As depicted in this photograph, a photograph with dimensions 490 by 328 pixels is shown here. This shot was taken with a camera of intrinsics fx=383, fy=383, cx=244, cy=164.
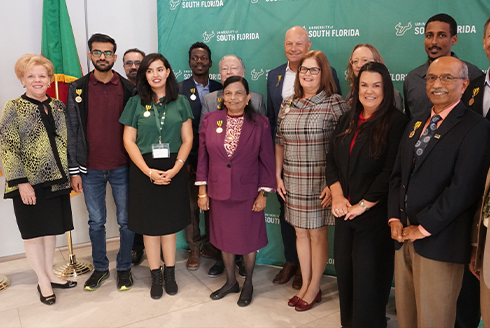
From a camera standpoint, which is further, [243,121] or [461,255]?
[243,121]

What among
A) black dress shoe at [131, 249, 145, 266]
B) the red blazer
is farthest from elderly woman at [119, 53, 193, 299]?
black dress shoe at [131, 249, 145, 266]

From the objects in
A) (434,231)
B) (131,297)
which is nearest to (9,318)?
(131,297)

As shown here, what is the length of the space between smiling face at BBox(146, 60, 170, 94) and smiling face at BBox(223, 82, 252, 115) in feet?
1.66

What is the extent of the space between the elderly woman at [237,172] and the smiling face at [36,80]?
1.23 meters

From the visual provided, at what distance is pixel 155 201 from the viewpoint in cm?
→ 297

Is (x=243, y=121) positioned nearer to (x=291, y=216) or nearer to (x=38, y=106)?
(x=291, y=216)

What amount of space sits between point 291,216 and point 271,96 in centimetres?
115

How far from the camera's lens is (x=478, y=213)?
1788 mm

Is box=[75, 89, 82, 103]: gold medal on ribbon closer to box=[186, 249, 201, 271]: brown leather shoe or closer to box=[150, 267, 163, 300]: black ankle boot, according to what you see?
box=[150, 267, 163, 300]: black ankle boot

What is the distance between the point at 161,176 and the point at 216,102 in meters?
0.86

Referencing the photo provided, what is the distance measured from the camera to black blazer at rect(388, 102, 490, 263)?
68.4 inches

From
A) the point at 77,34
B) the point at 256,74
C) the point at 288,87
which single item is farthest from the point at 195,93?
the point at 77,34

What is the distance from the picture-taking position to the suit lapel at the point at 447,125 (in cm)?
179

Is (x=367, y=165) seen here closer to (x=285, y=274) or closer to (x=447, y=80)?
(x=447, y=80)
